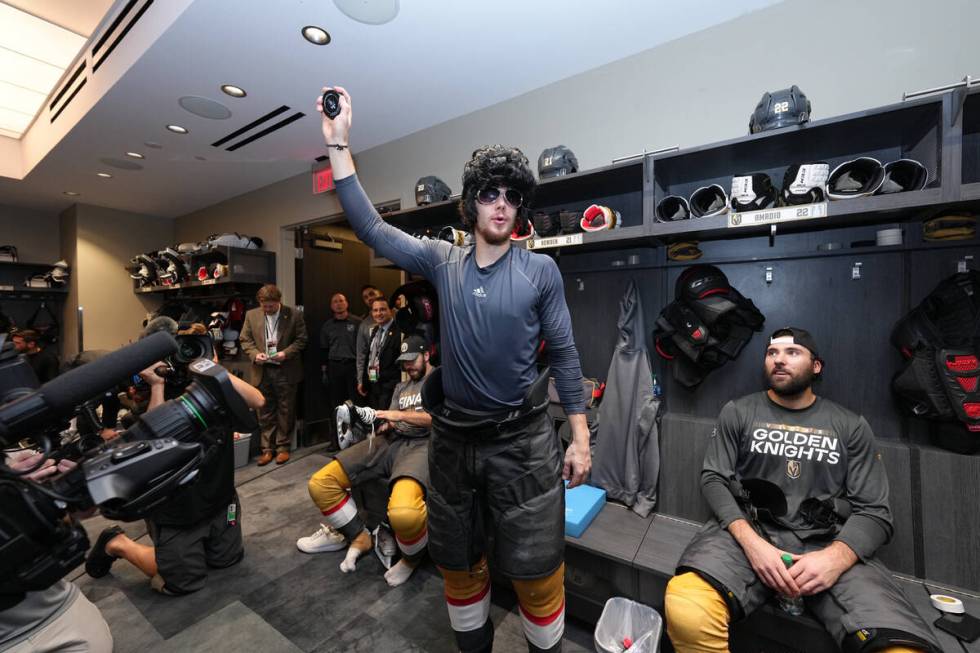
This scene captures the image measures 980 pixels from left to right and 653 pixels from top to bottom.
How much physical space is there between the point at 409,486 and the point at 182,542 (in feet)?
4.09

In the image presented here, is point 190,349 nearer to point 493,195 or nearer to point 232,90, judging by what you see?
point 493,195

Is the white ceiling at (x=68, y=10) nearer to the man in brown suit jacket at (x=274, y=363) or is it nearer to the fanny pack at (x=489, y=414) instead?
the man in brown suit jacket at (x=274, y=363)

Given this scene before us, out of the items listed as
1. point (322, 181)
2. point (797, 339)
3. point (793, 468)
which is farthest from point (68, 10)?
point (793, 468)

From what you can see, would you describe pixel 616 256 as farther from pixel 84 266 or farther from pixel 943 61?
pixel 84 266

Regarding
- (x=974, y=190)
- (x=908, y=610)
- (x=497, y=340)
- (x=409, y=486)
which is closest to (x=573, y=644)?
(x=409, y=486)

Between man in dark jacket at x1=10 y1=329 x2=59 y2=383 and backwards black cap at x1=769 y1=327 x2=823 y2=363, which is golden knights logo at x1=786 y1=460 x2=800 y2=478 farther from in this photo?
man in dark jacket at x1=10 y1=329 x2=59 y2=383

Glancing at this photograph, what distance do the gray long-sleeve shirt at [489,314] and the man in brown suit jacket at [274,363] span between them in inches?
119

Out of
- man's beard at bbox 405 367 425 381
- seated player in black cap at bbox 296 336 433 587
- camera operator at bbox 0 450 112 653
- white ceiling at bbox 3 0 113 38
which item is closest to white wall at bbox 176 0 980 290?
man's beard at bbox 405 367 425 381

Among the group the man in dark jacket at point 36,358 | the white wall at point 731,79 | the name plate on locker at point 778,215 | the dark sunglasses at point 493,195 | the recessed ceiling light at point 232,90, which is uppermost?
the recessed ceiling light at point 232,90

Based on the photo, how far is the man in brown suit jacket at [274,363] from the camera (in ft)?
12.5

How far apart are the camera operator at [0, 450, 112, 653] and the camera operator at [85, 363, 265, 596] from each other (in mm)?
694

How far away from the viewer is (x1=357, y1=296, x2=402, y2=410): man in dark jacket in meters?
3.22

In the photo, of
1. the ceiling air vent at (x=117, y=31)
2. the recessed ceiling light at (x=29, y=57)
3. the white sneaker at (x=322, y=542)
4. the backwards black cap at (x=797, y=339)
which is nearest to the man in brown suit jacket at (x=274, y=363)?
the white sneaker at (x=322, y=542)

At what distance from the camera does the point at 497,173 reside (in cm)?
129
